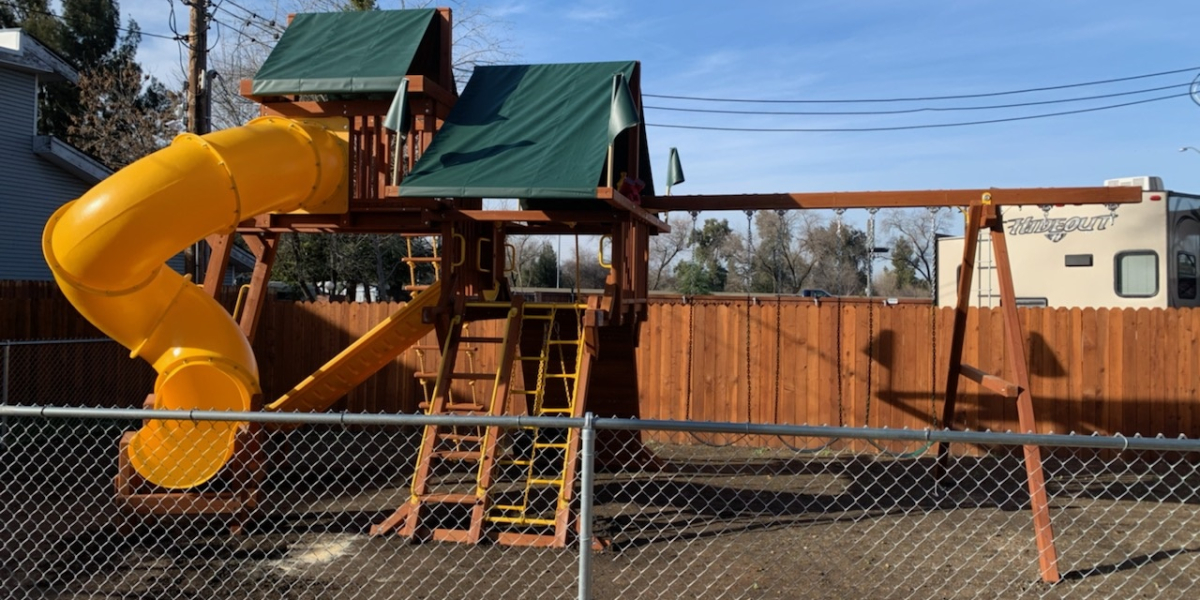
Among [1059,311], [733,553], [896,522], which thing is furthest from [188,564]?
[1059,311]

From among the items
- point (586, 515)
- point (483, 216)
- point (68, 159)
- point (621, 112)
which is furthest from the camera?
point (68, 159)

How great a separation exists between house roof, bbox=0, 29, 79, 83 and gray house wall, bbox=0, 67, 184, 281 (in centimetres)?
33

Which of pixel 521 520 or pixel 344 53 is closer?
pixel 521 520

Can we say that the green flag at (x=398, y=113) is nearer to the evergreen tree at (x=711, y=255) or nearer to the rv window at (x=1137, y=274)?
the rv window at (x=1137, y=274)

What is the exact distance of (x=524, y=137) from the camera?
315 inches

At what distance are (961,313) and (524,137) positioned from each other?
4.29 metres

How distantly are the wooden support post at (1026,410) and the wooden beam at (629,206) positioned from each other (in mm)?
3003

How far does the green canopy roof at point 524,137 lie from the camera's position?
7.35 meters

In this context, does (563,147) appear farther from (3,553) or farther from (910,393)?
(910,393)

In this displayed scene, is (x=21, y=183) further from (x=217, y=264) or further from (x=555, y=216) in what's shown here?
(x=555, y=216)

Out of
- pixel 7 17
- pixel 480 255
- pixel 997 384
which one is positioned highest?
pixel 7 17

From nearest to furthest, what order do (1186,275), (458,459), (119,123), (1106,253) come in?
1. (458,459)
2. (1186,275)
3. (1106,253)
4. (119,123)

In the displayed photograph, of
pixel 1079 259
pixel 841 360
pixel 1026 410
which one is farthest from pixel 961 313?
pixel 1079 259

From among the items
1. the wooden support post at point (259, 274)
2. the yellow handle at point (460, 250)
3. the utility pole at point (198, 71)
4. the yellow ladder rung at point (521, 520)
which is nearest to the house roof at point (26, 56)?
the utility pole at point (198, 71)
